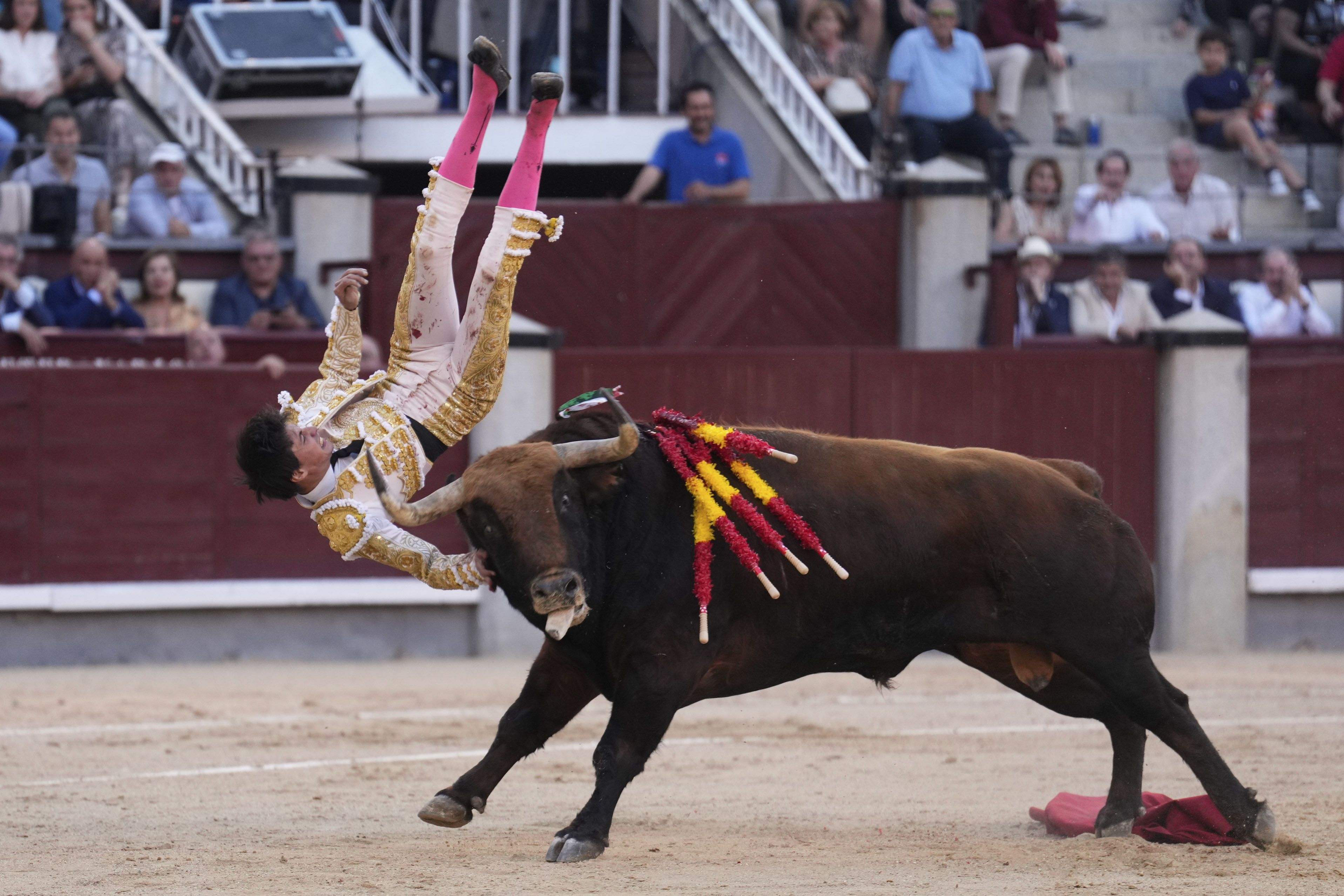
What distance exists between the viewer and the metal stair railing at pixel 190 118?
37.9 ft

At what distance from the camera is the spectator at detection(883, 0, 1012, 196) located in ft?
40.1

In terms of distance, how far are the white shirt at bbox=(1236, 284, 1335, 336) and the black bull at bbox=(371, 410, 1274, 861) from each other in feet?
19.9

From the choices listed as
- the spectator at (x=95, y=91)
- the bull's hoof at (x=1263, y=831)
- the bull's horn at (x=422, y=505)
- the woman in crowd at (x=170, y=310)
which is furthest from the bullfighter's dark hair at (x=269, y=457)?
the spectator at (x=95, y=91)

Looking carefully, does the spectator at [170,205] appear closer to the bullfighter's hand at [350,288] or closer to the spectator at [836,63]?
the spectator at [836,63]

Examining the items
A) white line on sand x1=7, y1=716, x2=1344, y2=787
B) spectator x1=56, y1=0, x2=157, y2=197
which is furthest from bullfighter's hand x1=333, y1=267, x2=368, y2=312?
spectator x1=56, y1=0, x2=157, y2=197

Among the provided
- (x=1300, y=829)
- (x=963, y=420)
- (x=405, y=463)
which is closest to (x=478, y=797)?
(x=405, y=463)

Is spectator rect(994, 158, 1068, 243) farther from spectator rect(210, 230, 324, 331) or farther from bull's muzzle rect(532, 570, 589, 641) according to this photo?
bull's muzzle rect(532, 570, 589, 641)

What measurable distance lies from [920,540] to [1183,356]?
547 centimetres

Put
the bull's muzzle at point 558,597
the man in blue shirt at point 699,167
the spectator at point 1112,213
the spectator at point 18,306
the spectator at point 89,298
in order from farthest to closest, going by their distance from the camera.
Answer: the spectator at point 1112,213 → the man in blue shirt at point 699,167 → the spectator at point 89,298 → the spectator at point 18,306 → the bull's muzzle at point 558,597

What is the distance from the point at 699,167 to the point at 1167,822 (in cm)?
673

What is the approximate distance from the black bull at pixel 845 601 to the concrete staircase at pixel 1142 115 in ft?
23.9

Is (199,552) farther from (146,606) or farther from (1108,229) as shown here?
(1108,229)

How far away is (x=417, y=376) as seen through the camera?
560cm

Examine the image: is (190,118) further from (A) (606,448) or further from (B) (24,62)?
(A) (606,448)
